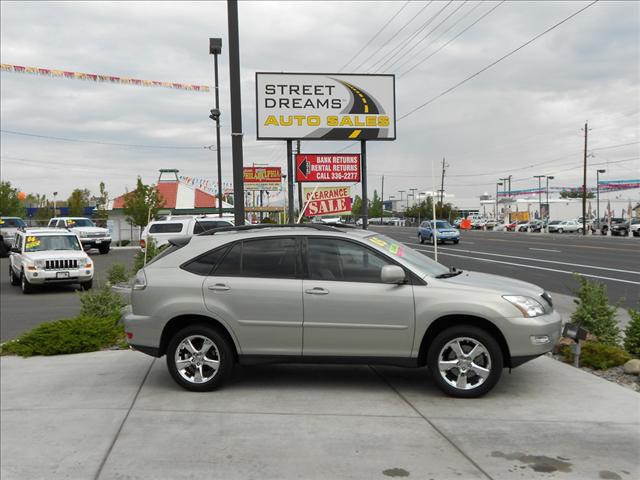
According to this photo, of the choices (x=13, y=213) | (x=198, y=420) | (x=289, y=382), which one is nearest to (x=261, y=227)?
(x=289, y=382)

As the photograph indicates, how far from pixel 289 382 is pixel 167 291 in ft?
5.32

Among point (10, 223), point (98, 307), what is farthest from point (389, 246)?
point (10, 223)

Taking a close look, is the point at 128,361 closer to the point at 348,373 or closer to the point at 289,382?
the point at 289,382

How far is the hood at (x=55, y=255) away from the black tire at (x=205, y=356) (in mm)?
12199

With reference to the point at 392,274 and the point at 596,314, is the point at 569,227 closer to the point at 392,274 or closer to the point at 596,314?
the point at 596,314

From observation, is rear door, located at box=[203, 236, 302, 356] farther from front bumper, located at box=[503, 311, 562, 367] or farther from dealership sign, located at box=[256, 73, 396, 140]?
dealership sign, located at box=[256, 73, 396, 140]

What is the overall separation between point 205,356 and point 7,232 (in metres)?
34.1

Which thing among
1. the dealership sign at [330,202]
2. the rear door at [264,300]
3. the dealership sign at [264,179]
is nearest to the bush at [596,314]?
the rear door at [264,300]

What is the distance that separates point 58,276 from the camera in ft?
55.8

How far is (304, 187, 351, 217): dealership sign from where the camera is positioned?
1458 centimetres

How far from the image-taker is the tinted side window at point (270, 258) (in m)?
6.34

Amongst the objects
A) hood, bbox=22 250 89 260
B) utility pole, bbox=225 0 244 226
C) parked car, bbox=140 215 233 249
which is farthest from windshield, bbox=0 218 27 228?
utility pole, bbox=225 0 244 226

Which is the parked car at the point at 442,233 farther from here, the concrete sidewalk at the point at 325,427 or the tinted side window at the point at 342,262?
the tinted side window at the point at 342,262

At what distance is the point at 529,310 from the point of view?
5.95 metres
